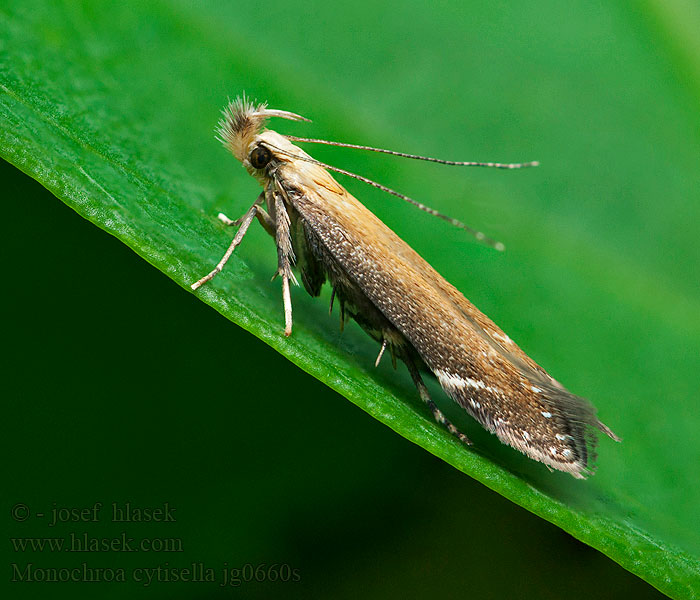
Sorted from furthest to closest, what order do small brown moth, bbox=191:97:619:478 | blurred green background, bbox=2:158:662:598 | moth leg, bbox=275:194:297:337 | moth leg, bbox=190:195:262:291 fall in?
1. moth leg, bbox=275:194:297:337
2. moth leg, bbox=190:195:262:291
3. small brown moth, bbox=191:97:619:478
4. blurred green background, bbox=2:158:662:598

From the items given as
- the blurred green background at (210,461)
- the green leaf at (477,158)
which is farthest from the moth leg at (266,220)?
the blurred green background at (210,461)

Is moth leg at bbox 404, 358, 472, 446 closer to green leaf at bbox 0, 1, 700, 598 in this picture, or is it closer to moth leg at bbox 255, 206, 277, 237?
green leaf at bbox 0, 1, 700, 598

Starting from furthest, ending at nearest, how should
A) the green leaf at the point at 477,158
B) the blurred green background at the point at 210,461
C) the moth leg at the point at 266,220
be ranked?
the moth leg at the point at 266,220
the green leaf at the point at 477,158
the blurred green background at the point at 210,461

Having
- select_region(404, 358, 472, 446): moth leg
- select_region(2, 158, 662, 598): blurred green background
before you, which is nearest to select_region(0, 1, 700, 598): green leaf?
select_region(404, 358, 472, 446): moth leg

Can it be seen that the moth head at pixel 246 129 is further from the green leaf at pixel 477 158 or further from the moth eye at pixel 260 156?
the green leaf at pixel 477 158

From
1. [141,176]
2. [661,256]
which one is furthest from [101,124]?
[661,256]

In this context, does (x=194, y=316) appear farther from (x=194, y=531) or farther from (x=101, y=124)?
(x=101, y=124)

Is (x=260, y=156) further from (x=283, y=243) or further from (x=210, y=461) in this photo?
(x=210, y=461)

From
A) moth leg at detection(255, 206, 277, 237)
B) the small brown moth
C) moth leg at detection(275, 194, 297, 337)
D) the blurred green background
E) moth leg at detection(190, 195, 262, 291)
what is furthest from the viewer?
moth leg at detection(255, 206, 277, 237)
